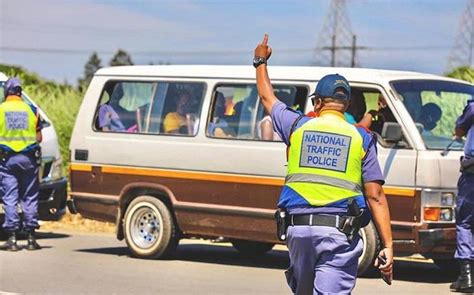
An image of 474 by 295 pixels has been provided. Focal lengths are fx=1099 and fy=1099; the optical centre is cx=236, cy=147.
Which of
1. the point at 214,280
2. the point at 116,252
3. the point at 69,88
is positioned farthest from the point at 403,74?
the point at 69,88

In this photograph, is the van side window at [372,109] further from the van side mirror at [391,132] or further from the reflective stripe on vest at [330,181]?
the reflective stripe on vest at [330,181]

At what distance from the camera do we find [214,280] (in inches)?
423

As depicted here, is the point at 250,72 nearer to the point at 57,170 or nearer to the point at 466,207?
the point at 466,207

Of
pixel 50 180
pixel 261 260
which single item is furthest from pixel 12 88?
pixel 261 260

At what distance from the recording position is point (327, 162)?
6.17m

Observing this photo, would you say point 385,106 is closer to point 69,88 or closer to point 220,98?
point 220,98

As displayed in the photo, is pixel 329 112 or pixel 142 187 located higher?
pixel 329 112

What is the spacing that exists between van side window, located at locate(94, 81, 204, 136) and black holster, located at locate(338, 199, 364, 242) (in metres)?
5.82

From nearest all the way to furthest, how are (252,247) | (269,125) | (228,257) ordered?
(269,125) < (252,247) < (228,257)

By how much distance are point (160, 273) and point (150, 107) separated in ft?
6.80

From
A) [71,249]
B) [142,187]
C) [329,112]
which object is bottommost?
[71,249]

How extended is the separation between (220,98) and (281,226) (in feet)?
18.6

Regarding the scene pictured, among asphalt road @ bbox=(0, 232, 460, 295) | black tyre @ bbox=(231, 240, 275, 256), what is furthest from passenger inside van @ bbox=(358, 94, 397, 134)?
black tyre @ bbox=(231, 240, 275, 256)

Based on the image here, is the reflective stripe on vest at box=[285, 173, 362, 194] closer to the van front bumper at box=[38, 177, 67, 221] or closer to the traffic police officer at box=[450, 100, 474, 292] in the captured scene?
the traffic police officer at box=[450, 100, 474, 292]
